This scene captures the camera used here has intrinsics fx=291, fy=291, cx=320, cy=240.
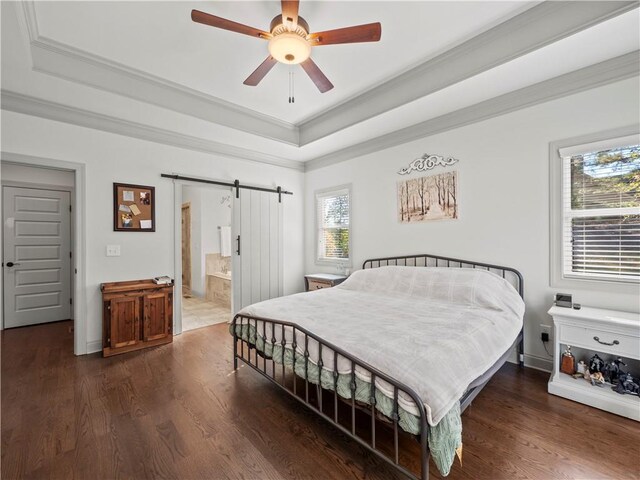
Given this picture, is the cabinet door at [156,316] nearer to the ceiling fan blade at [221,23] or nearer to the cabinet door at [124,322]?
the cabinet door at [124,322]

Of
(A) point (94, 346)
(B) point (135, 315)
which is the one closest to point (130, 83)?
(B) point (135, 315)

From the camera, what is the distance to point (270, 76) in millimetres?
3104

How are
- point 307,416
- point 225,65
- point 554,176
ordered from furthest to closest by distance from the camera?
point 225,65 → point 554,176 → point 307,416

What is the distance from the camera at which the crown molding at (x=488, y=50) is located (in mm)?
2104

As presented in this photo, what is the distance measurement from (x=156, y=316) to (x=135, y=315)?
0.23 m

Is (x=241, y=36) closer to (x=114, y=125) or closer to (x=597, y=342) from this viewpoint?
(x=114, y=125)

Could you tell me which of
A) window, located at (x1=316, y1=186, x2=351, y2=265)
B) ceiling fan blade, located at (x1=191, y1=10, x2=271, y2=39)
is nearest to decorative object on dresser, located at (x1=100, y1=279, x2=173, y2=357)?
window, located at (x1=316, y1=186, x2=351, y2=265)

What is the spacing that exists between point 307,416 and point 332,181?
12.2 feet

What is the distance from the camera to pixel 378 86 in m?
3.39

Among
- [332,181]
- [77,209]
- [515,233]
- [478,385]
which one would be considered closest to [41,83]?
[77,209]

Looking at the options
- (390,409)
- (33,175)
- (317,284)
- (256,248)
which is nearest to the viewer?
(390,409)

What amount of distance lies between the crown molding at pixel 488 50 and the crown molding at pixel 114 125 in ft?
6.30

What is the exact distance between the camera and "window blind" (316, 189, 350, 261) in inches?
193

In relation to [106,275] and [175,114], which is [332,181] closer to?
[175,114]
